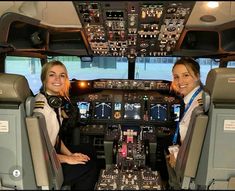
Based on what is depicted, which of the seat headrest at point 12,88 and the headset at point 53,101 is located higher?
the seat headrest at point 12,88

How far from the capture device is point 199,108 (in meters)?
2.06

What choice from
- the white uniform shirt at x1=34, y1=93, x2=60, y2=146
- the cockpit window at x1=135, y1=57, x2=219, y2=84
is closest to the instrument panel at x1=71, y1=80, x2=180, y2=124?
the cockpit window at x1=135, y1=57, x2=219, y2=84

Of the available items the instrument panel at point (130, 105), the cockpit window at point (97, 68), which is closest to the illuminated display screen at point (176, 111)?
the instrument panel at point (130, 105)

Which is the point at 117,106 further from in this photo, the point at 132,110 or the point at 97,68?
the point at 97,68

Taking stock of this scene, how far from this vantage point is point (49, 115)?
2.31 meters

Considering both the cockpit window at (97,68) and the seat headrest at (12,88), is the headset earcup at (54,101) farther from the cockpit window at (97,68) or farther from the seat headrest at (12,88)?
the cockpit window at (97,68)

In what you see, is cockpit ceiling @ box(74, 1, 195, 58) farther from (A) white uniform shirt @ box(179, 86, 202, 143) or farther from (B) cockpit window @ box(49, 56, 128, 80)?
(A) white uniform shirt @ box(179, 86, 202, 143)

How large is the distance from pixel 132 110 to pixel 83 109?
1.91 ft

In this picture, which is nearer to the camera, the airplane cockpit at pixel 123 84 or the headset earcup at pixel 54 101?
the airplane cockpit at pixel 123 84

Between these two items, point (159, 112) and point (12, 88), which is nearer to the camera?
point (12, 88)

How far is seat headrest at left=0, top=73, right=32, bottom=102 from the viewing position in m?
1.84

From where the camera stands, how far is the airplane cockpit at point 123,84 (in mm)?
1978

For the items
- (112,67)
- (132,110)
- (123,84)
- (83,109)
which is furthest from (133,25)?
(112,67)

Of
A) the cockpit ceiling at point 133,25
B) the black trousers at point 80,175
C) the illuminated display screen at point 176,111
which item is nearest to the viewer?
the black trousers at point 80,175
